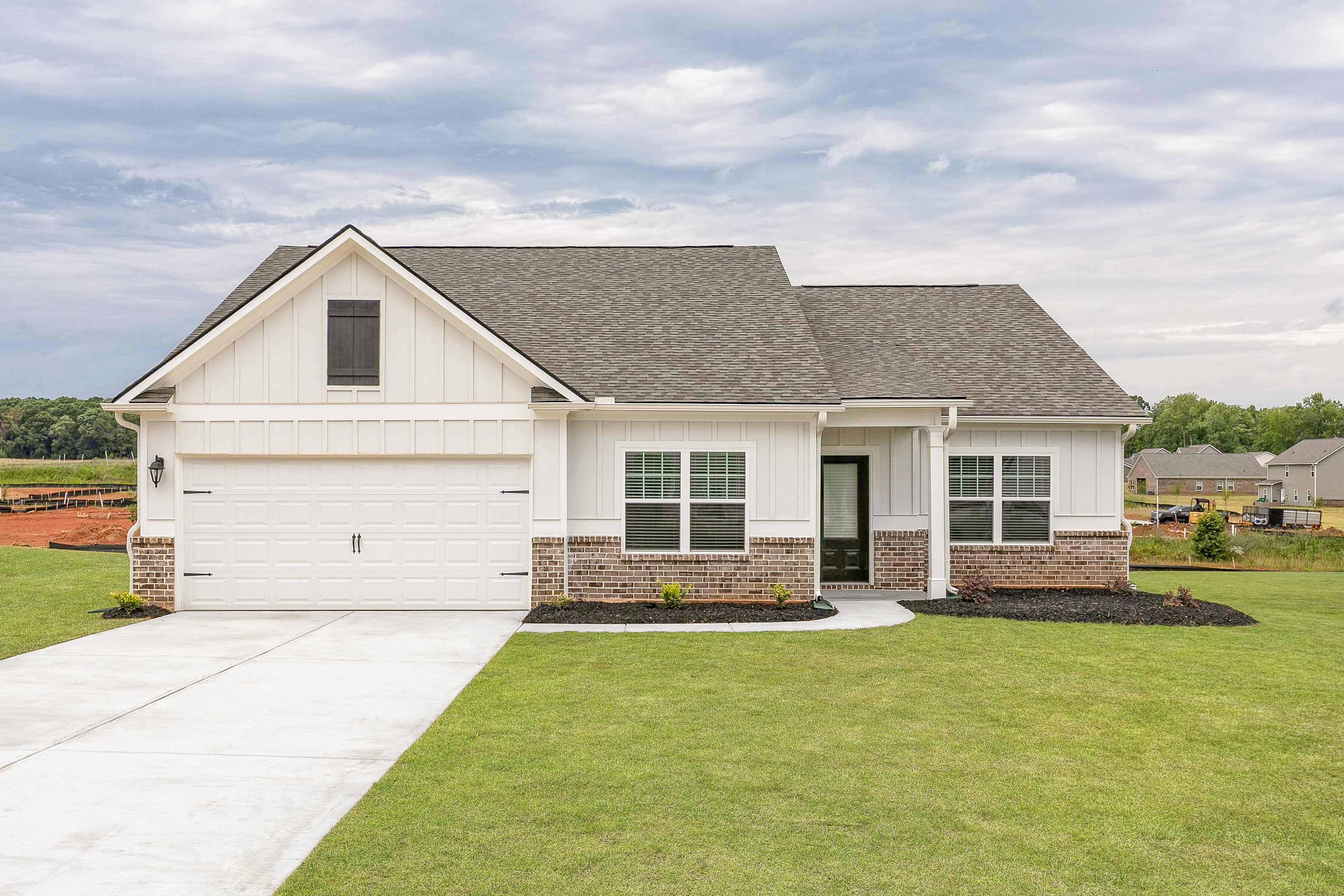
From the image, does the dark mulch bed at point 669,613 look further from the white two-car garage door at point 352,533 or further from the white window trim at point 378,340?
the white window trim at point 378,340

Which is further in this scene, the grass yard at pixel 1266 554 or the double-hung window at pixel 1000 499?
the grass yard at pixel 1266 554

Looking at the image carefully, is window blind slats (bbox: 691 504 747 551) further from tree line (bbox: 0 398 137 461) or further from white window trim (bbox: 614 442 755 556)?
tree line (bbox: 0 398 137 461)

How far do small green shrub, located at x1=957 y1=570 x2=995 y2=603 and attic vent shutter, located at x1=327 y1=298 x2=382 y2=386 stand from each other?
910 centimetres

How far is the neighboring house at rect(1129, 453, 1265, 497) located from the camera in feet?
309

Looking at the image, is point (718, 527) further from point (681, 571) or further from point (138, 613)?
point (138, 613)

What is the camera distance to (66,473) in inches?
2635

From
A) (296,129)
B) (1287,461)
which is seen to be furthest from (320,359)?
(1287,461)

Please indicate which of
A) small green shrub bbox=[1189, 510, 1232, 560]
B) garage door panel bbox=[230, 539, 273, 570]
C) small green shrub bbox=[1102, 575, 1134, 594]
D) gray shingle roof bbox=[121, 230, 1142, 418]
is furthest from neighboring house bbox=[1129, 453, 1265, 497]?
garage door panel bbox=[230, 539, 273, 570]

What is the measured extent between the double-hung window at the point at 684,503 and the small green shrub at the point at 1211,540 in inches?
676

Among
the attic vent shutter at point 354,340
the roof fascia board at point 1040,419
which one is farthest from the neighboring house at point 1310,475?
the attic vent shutter at point 354,340

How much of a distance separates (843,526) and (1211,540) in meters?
14.7

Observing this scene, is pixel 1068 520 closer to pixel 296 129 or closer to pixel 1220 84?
pixel 1220 84

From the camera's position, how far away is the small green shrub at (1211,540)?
24641mm

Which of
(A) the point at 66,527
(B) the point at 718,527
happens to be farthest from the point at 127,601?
(A) the point at 66,527
